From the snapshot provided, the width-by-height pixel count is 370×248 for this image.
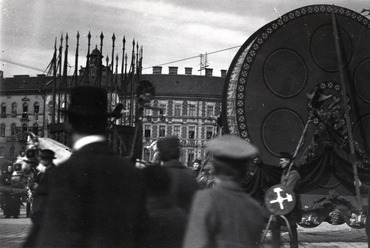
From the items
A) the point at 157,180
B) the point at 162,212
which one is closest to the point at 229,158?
the point at 162,212

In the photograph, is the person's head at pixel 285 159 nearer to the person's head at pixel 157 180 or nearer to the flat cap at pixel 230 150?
the person's head at pixel 157 180

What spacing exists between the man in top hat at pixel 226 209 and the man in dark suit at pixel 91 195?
322 mm

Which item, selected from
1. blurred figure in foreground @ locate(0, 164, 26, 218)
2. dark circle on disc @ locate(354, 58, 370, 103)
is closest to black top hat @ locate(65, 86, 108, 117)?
dark circle on disc @ locate(354, 58, 370, 103)

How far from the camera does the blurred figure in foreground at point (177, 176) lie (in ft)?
14.4

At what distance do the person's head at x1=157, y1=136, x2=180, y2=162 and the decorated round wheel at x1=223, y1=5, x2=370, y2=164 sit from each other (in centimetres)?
449

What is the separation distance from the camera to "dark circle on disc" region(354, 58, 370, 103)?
388 inches

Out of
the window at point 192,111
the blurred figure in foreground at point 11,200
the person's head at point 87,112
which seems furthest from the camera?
the blurred figure in foreground at point 11,200

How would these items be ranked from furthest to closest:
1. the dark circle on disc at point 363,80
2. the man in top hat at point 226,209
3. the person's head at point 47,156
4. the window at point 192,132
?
the dark circle on disc at point 363,80 → the window at point 192,132 → the person's head at point 47,156 → the man in top hat at point 226,209

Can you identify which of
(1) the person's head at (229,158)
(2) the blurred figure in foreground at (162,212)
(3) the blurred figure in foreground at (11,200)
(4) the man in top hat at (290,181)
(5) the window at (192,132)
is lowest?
(3) the blurred figure in foreground at (11,200)

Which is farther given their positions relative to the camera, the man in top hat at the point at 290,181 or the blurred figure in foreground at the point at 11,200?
the blurred figure in foreground at the point at 11,200

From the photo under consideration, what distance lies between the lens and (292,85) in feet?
31.4

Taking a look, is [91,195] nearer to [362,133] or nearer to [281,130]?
[281,130]

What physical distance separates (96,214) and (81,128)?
48 cm

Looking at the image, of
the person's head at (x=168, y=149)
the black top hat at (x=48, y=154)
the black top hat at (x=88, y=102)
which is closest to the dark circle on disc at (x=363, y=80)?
the person's head at (x=168, y=149)
